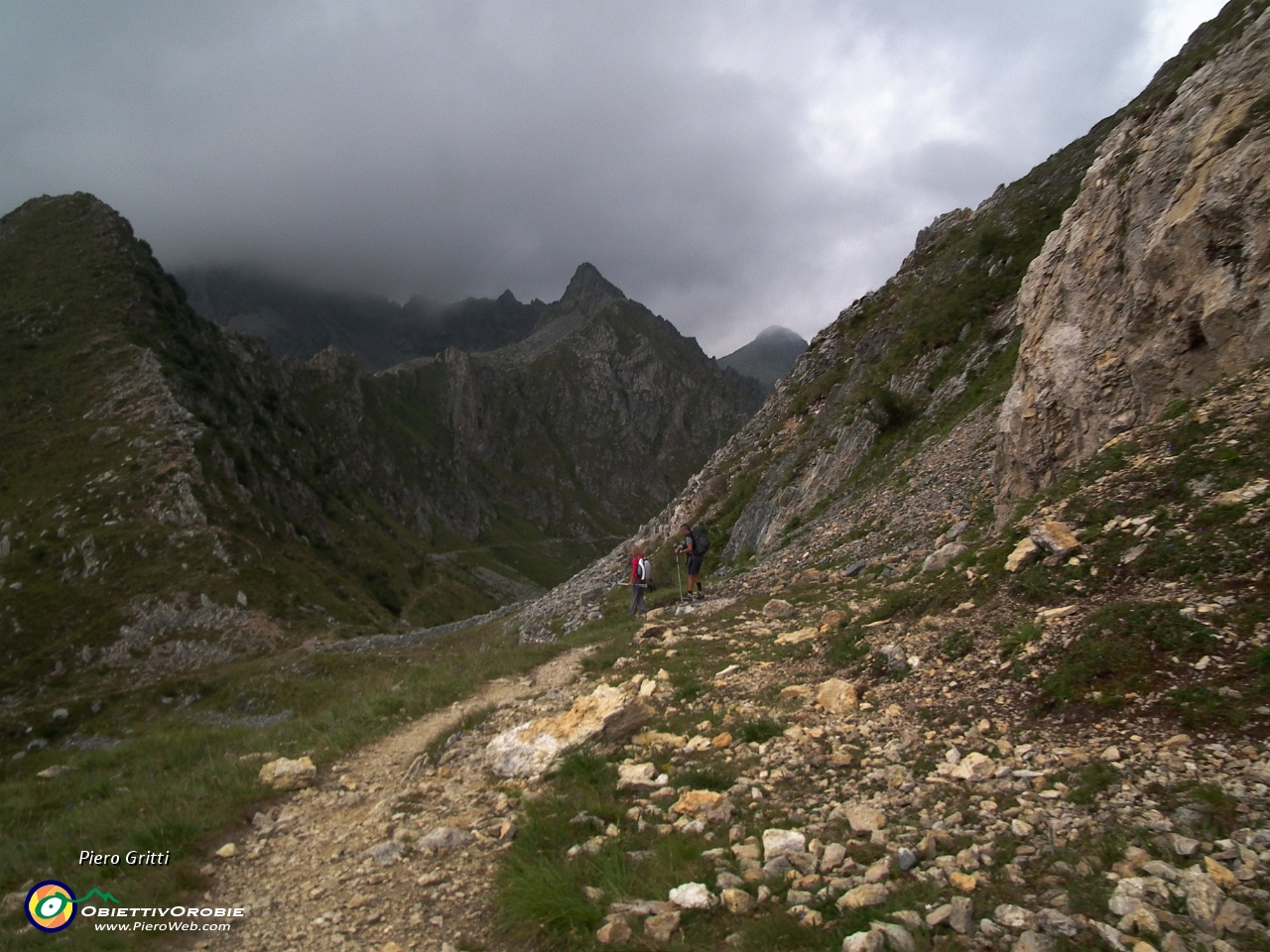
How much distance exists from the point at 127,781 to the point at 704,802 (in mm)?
11984

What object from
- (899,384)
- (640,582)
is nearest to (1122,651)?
(640,582)

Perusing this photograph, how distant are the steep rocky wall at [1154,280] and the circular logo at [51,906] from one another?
57.8ft

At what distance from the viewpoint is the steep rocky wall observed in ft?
38.3

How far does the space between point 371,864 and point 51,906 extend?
3703 millimetres

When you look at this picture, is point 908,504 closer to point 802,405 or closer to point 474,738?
point 474,738

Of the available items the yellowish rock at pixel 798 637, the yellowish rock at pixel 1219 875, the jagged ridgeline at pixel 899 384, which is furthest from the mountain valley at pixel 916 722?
the jagged ridgeline at pixel 899 384

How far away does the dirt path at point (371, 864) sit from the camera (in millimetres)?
6398

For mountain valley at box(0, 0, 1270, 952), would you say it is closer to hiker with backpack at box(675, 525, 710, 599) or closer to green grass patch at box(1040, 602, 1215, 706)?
green grass patch at box(1040, 602, 1215, 706)

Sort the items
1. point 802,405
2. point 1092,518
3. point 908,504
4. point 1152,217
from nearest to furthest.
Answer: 1. point 1092,518
2. point 1152,217
3. point 908,504
4. point 802,405

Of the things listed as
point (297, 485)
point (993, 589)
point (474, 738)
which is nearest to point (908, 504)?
point (993, 589)

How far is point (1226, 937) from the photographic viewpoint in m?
3.82

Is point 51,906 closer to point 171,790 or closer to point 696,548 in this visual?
point 171,790

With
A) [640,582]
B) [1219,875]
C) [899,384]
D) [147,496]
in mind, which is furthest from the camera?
[147,496]

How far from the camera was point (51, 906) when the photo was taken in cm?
757
